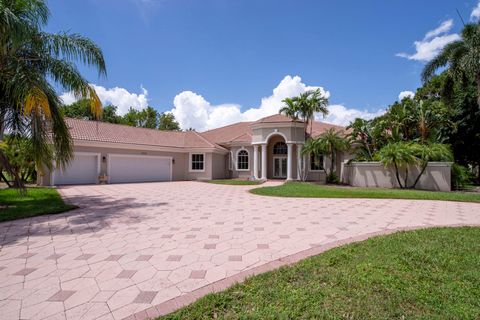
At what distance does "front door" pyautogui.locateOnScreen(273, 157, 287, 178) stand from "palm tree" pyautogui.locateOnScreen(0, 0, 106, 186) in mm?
19560

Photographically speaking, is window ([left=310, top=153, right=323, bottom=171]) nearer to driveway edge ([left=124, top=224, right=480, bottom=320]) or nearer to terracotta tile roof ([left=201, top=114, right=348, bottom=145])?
terracotta tile roof ([left=201, top=114, right=348, bottom=145])

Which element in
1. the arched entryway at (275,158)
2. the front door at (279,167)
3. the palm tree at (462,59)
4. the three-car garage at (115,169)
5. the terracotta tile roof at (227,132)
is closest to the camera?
the palm tree at (462,59)

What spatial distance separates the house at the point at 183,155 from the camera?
68.0 ft

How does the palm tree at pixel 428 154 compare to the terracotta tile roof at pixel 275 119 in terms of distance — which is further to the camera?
the terracotta tile roof at pixel 275 119

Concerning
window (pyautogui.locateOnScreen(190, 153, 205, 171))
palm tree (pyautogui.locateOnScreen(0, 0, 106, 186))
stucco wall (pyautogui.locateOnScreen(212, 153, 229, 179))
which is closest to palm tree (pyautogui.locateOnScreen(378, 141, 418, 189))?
stucco wall (pyautogui.locateOnScreen(212, 153, 229, 179))

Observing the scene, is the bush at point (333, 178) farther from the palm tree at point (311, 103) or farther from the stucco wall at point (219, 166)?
the stucco wall at point (219, 166)

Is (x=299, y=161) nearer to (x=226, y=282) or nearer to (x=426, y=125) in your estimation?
(x=426, y=125)

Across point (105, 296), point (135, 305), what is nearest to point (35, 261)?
point (105, 296)

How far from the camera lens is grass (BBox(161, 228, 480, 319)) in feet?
10.1

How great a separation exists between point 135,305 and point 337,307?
101 inches

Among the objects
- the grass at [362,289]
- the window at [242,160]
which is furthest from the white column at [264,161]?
the grass at [362,289]

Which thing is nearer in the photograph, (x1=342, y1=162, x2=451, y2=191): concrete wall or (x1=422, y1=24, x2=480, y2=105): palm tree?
(x1=422, y1=24, x2=480, y2=105): palm tree

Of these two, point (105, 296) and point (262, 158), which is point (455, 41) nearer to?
point (262, 158)

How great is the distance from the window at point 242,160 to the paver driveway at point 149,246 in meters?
16.7
